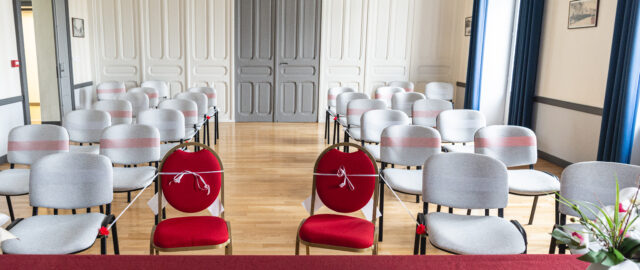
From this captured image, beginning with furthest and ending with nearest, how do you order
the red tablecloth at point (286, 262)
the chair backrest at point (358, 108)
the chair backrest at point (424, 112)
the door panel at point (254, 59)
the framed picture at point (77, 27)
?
1. the door panel at point (254, 59)
2. the framed picture at point (77, 27)
3. the chair backrest at point (358, 108)
4. the chair backrest at point (424, 112)
5. the red tablecloth at point (286, 262)

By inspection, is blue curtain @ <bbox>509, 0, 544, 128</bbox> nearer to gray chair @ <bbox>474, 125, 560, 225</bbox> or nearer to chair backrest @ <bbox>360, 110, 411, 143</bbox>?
chair backrest @ <bbox>360, 110, 411, 143</bbox>

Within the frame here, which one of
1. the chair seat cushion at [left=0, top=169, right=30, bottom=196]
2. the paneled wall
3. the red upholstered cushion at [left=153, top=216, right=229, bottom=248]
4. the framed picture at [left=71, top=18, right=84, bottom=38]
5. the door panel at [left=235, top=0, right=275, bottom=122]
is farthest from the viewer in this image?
the door panel at [left=235, top=0, right=275, bottom=122]

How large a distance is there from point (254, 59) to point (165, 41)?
→ 5.48 ft

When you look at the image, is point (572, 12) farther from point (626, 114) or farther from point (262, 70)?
point (262, 70)

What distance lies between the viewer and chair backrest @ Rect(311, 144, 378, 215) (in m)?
2.80

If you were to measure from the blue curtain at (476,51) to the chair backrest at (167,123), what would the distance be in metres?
5.09

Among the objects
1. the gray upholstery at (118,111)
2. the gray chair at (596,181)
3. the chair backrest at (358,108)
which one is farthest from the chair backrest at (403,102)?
the gray chair at (596,181)

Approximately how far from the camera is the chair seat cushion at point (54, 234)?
7.86 ft

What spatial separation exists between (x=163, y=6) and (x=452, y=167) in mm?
7332

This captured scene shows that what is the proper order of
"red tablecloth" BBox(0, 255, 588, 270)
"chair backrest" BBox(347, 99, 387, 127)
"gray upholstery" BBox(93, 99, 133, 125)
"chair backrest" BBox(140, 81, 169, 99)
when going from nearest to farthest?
1. "red tablecloth" BBox(0, 255, 588, 270)
2. "gray upholstery" BBox(93, 99, 133, 125)
3. "chair backrest" BBox(347, 99, 387, 127)
4. "chair backrest" BBox(140, 81, 169, 99)

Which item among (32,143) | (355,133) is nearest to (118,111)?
(32,143)

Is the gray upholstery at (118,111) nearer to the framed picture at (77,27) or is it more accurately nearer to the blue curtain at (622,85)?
the framed picture at (77,27)

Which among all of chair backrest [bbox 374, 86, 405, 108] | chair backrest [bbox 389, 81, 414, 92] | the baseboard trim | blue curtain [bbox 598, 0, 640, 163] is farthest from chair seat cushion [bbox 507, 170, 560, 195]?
chair backrest [bbox 389, 81, 414, 92]

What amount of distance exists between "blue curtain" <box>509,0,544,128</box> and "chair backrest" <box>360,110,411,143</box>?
111 inches
